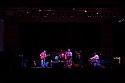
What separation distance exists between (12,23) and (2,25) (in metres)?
1.20

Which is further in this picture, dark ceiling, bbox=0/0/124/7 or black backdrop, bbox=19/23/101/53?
black backdrop, bbox=19/23/101/53

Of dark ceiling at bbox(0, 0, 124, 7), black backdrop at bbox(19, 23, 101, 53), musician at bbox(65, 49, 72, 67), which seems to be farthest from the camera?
black backdrop at bbox(19, 23, 101, 53)

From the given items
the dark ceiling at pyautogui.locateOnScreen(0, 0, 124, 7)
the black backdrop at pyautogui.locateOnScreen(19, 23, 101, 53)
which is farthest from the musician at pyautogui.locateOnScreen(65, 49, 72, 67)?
the dark ceiling at pyautogui.locateOnScreen(0, 0, 124, 7)

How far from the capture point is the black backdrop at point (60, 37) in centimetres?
1634

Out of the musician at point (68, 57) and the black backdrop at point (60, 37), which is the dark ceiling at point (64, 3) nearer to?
the musician at point (68, 57)

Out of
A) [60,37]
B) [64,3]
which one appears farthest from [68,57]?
[64,3]

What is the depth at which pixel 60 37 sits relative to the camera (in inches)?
653

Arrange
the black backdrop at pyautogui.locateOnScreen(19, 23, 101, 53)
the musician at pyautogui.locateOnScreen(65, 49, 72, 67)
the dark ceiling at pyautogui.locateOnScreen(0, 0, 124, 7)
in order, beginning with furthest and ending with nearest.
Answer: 1. the black backdrop at pyautogui.locateOnScreen(19, 23, 101, 53)
2. the musician at pyautogui.locateOnScreen(65, 49, 72, 67)
3. the dark ceiling at pyautogui.locateOnScreen(0, 0, 124, 7)

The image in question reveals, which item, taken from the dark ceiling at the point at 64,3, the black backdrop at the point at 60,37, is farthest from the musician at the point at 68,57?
the dark ceiling at the point at 64,3

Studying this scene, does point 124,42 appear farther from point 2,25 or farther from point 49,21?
point 2,25

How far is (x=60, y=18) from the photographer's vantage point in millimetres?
15484

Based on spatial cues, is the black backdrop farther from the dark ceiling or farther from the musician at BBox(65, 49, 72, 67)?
the dark ceiling

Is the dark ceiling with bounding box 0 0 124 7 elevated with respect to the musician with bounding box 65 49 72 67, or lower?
elevated

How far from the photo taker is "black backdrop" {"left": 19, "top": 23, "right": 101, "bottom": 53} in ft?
53.6
